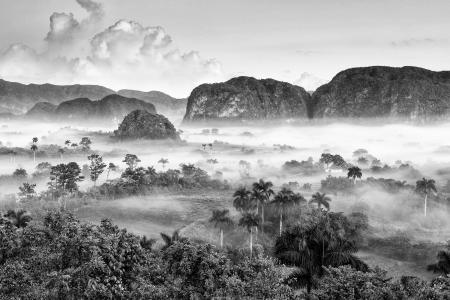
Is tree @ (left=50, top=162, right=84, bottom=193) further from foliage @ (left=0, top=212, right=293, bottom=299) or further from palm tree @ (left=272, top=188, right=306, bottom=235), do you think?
foliage @ (left=0, top=212, right=293, bottom=299)

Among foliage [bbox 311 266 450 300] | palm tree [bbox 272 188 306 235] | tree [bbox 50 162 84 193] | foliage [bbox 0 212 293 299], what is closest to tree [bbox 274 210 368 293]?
foliage [bbox 311 266 450 300]

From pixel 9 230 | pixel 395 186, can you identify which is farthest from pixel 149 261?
pixel 395 186

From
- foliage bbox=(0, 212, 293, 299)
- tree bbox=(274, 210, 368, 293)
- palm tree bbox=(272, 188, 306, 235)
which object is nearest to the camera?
foliage bbox=(0, 212, 293, 299)

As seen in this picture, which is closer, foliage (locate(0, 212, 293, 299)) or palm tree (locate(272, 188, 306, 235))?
foliage (locate(0, 212, 293, 299))

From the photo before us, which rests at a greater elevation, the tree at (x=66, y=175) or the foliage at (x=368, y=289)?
the foliage at (x=368, y=289)

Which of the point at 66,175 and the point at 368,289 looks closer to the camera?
the point at 368,289

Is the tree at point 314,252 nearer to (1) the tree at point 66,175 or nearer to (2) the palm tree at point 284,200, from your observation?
(2) the palm tree at point 284,200

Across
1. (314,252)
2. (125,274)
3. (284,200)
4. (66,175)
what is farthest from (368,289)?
(66,175)

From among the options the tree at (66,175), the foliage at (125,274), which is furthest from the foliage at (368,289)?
the tree at (66,175)

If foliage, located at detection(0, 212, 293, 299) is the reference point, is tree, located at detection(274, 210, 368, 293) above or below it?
below

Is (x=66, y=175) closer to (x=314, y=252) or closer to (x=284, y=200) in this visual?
(x=284, y=200)

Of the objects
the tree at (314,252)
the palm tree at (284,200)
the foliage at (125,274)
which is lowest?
the palm tree at (284,200)
